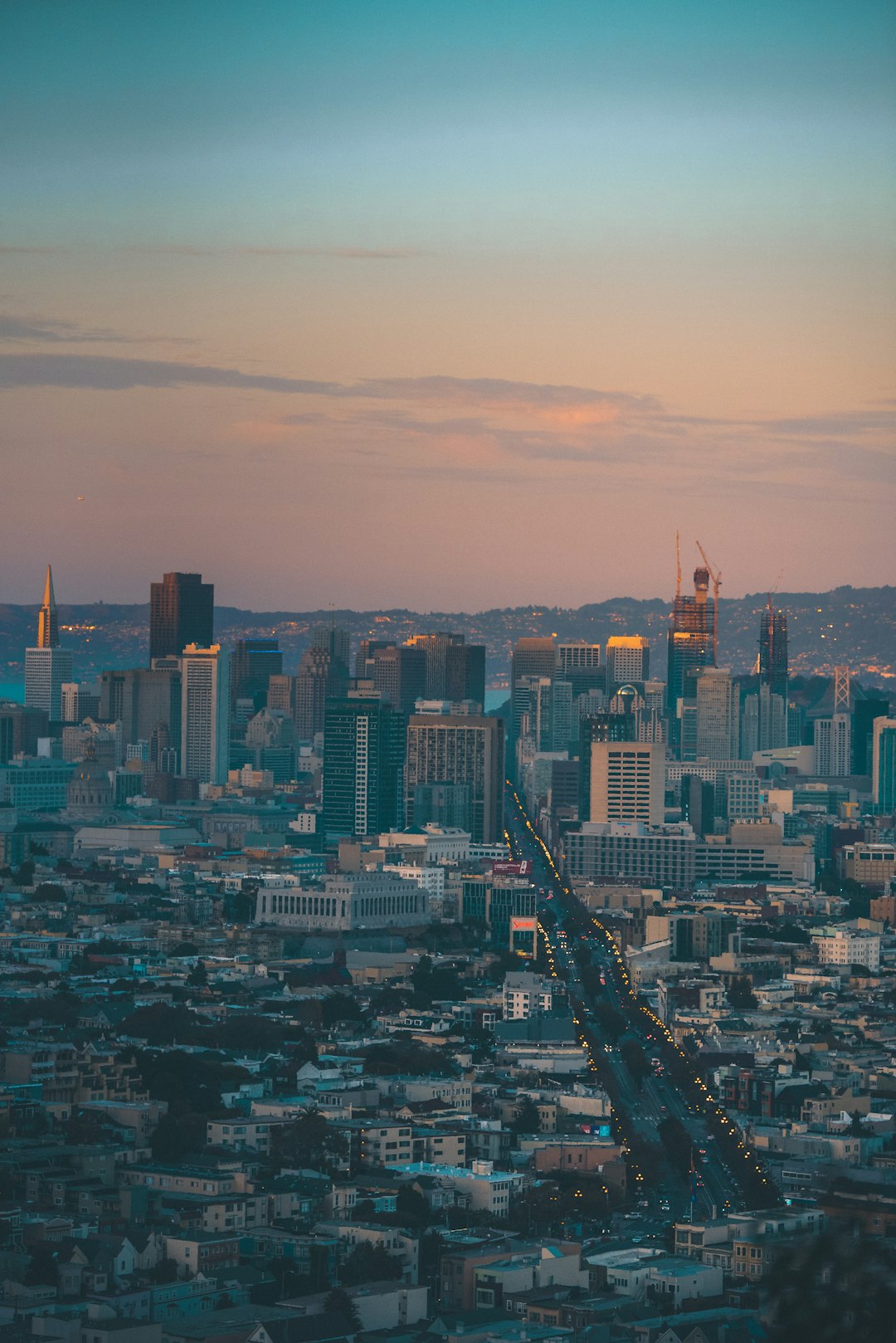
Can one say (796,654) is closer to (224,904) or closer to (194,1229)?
(224,904)

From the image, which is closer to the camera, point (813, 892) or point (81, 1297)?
point (81, 1297)

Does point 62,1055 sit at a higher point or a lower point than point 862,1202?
lower

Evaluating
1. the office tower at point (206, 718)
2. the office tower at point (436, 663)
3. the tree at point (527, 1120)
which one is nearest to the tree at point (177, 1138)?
the tree at point (527, 1120)

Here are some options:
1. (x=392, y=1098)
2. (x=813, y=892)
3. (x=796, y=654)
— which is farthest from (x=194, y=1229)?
(x=796, y=654)

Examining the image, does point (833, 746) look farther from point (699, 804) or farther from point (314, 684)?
point (699, 804)

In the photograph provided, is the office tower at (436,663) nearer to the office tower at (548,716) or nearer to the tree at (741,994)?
the office tower at (548,716)

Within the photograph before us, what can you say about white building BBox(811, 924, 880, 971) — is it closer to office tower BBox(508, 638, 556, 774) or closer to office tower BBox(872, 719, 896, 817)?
office tower BBox(872, 719, 896, 817)

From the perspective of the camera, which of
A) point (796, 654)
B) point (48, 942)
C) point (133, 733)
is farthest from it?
point (796, 654)
